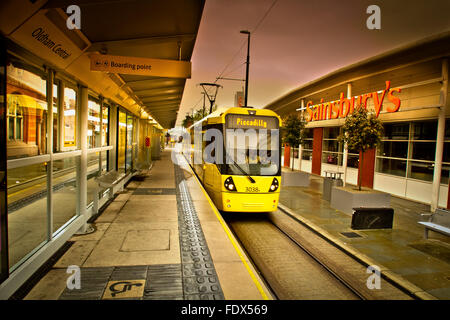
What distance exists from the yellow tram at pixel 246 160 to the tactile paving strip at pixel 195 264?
113 centimetres

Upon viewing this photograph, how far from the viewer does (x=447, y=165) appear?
9.74 meters

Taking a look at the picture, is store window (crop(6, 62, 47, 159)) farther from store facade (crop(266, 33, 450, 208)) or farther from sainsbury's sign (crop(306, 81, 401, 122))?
sainsbury's sign (crop(306, 81, 401, 122))

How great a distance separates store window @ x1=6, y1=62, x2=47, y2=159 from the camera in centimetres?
800

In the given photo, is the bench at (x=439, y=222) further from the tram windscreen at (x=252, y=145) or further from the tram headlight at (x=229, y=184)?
the tram headlight at (x=229, y=184)

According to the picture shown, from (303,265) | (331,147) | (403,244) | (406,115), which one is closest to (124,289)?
(303,265)

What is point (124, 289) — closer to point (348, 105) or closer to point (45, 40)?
point (45, 40)

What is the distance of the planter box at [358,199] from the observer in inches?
336

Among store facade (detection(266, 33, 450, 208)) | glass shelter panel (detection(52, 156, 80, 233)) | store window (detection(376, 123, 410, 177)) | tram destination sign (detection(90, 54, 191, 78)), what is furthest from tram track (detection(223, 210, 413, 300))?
store window (detection(376, 123, 410, 177))

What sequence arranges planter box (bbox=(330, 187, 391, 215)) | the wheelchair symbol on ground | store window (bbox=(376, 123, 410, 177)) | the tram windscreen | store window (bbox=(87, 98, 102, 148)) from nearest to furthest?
the wheelchair symbol on ground, the tram windscreen, store window (bbox=(87, 98, 102, 148)), planter box (bbox=(330, 187, 391, 215)), store window (bbox=(376, 123, 410, 177))

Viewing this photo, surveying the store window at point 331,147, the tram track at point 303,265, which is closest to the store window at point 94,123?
the tram track at point 303,265

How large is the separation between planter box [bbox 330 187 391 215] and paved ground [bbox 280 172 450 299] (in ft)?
0.90

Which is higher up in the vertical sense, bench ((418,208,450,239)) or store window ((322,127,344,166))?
store window ((322,127,344,166))
